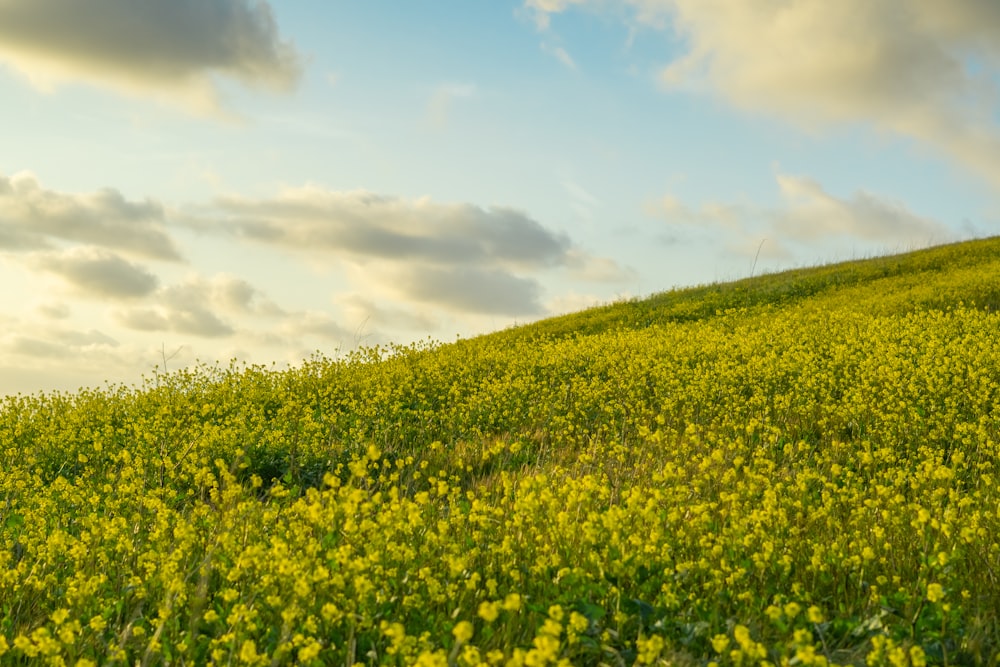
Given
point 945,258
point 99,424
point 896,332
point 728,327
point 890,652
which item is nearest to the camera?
point 890,652

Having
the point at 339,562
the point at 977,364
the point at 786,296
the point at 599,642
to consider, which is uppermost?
the point at 786,296

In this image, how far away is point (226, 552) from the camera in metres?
5.77

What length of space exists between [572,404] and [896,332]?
23.9ft

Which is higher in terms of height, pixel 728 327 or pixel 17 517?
pixel 728 327

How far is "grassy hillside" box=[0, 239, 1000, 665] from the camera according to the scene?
14.8 ft

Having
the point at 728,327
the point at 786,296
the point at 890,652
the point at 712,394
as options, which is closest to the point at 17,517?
the point at 890,652

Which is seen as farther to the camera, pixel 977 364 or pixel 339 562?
pixel 977 364

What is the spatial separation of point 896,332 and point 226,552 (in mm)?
14240

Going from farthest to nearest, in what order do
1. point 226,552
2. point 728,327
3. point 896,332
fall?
point 728,327 < point 896,332 < point 226,552

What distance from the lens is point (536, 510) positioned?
6312 millimetres

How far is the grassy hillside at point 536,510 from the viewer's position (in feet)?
14.8

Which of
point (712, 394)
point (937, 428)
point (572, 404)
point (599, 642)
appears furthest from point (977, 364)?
point (599, 642)

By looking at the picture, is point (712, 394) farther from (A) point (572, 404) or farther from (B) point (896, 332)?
(B) point (896, 332)

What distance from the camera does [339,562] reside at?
4.92m
